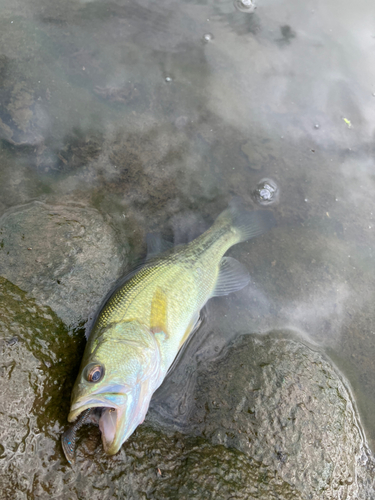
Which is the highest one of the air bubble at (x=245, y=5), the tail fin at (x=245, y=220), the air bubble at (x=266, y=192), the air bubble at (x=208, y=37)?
the air bubble at (x=245, y=5)

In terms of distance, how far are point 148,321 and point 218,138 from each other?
8.61 ft

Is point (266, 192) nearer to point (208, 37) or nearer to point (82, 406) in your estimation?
point (208, 37)

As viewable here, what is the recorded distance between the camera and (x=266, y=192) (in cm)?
395

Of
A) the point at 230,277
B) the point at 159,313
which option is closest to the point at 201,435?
the point at 159,313

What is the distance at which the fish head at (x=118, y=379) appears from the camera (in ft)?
7.09

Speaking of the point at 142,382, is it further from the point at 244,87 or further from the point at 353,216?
the point at 244,87

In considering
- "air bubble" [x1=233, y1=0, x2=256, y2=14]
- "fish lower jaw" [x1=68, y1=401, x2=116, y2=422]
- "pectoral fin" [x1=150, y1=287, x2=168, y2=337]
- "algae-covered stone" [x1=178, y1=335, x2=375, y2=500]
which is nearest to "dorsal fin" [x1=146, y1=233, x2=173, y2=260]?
"pectoral fin" [x1=150, y1=287, x2=168, y2=337]

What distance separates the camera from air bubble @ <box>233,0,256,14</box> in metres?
4.64

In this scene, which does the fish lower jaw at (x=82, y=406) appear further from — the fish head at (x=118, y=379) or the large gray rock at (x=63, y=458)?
the large gray rock at (x=63, y=458)

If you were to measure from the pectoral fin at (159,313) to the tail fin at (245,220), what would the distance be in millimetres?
1231

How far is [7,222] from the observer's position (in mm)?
3188

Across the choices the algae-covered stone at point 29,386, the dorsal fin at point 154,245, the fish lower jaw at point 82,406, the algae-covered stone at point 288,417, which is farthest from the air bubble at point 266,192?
the fish lower jaw at point 82,406

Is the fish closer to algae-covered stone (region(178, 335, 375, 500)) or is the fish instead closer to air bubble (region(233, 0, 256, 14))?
algae-covered stone (region(178, 335, 375, 500))

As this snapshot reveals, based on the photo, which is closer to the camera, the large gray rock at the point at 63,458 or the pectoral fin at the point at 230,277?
the large gray rock at the point at 63,458
